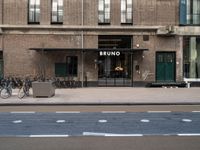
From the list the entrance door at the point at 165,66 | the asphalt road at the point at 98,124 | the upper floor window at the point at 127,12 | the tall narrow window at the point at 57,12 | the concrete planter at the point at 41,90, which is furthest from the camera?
the entrance door at the point at 165,66

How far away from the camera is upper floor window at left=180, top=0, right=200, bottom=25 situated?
111ft

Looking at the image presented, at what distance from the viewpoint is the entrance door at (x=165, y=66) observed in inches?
1330

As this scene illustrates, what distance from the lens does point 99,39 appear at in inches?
1320

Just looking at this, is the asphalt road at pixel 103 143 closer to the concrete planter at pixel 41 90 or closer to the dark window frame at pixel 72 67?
the concrete planter at pixel 41 90

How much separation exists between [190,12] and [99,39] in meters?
8.16

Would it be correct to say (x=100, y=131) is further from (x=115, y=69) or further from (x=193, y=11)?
(x=193, y=11)

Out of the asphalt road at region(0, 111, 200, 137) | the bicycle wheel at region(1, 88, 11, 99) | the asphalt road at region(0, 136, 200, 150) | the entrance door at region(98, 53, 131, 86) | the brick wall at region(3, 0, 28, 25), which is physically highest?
the brick wall at region(3, 0, 28, 25)

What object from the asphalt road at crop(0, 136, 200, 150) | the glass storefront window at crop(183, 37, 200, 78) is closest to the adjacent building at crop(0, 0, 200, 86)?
the glass storefront window at crop(183, 37, 200, 78)

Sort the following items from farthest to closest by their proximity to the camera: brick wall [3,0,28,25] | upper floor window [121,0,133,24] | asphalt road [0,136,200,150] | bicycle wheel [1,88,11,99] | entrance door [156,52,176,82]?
entrance door [156,52,176,82] → upper floor window [121,0,133,24] → brick wall [3,0,28,25] → bicycle wheel [1,88,11,99] → asphalt road [0,136,200,150]

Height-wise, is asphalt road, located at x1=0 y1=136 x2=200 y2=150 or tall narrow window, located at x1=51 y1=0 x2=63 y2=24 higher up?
tall narrow window, located at x1=51 y1=0 x2=63 y2=24

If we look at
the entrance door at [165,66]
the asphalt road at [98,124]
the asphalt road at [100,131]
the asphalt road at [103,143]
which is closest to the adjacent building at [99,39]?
the entrance door at [165,66]

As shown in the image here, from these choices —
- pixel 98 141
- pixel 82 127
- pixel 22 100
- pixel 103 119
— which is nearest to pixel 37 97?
pixel 22 100

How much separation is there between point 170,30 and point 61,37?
29.9 ft

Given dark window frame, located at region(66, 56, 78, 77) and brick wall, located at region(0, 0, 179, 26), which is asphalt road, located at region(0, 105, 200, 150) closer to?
dark window frame, located at region(66, 56, 78, 77)
